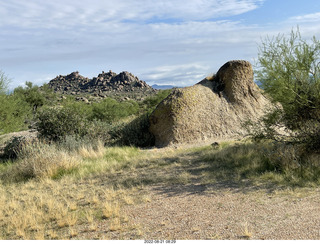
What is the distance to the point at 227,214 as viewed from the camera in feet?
19.4

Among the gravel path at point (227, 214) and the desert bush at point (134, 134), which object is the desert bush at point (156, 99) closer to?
the desert bush at point (134, 134)

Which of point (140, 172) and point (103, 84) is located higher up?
point (103, 84)

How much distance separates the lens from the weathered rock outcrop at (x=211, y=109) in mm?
14695

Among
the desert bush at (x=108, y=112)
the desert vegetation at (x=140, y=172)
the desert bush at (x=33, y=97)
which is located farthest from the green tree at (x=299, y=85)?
the desert bush at (x=33, y=97)

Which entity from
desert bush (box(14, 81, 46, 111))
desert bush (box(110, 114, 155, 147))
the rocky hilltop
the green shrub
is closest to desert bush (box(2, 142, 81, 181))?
the green shrub

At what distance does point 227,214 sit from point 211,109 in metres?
10.1

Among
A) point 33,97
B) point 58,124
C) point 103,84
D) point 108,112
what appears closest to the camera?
point 58,124

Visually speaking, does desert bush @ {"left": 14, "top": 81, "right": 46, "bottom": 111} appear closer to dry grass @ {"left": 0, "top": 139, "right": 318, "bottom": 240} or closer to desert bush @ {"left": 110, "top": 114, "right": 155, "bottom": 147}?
desert bush @ {"left": 110, "top": 114, "right": 155, "bottom": 147}

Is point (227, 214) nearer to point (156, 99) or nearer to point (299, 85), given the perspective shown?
point (299, 85)

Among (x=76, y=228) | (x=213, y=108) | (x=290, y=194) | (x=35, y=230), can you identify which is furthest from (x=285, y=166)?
(x=213, y=108)

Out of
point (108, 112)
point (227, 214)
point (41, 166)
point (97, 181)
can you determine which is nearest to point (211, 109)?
point (97, 181)

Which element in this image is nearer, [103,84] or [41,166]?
[41,166]

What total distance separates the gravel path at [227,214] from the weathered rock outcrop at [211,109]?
23.3 feet

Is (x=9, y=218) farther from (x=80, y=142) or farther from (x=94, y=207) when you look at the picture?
(x=80, y=142)
